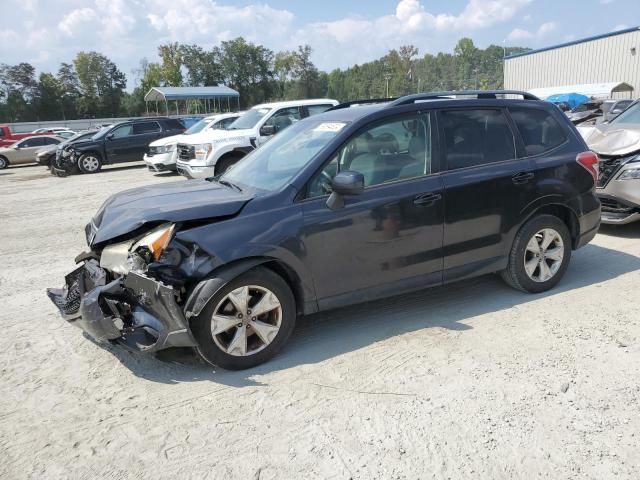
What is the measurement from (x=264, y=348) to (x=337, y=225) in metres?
1.03

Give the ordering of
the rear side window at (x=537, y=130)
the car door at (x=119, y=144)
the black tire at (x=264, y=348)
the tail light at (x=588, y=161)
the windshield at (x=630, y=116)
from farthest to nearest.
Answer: the car door at (x=119, y=144) → the windshield at (x=630, y=116) → the tail light at (x=588, y=161) → the rear side window at (x=537, y=130) → the black tire at (x=264, y=348)

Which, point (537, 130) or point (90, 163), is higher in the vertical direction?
point (537, 130)

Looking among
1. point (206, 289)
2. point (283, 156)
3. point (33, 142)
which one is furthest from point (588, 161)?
point (33, 142)

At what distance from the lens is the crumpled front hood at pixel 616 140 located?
6875 mm

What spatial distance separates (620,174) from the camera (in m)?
6.70

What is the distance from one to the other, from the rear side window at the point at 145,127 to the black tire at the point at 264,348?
56.0 feet

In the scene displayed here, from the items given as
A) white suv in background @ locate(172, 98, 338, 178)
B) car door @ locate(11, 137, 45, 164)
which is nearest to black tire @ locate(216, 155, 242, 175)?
white suv in background @ locate(172, 98, 338, 178)

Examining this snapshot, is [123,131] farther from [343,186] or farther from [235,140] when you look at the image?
[343,186]

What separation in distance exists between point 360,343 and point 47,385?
2246 millimetres

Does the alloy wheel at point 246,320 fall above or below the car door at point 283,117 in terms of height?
below

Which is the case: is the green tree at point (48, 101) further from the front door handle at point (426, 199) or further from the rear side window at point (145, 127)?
the front door handle at point (426, 199)

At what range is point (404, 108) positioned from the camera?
14.1 ft

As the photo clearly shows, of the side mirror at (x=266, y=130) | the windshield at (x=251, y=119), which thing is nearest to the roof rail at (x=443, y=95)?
the side mirror at (x=266, y=130)

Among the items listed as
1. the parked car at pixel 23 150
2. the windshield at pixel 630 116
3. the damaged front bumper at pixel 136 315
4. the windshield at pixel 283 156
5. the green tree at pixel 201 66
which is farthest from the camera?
the green tree at pixel 201 66
